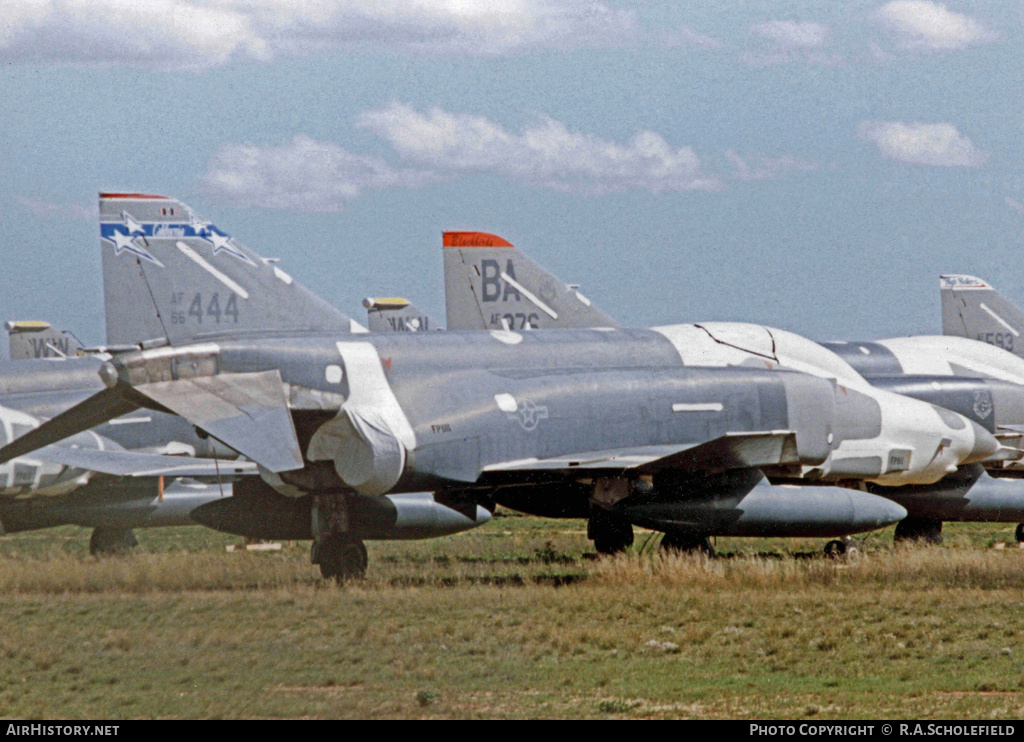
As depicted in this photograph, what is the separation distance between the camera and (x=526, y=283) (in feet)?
82.1

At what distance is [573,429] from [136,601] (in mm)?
6155

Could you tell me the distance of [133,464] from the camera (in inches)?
802

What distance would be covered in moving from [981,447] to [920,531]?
8.58 ft

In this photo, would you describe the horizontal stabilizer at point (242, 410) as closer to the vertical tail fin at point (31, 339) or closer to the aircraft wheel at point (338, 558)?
the aircraft wheel at point (338, 558)

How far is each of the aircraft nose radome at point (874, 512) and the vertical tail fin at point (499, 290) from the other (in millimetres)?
7634

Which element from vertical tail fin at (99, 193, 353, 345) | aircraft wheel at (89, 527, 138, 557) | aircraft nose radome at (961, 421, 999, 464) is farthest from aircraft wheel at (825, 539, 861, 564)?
aircraft wheel at (89, 527, 138, 557)

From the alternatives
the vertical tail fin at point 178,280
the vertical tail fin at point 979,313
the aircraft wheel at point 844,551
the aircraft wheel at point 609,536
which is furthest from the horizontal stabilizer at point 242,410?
the vertical tail fin at point 979,313

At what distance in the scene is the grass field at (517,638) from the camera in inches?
375

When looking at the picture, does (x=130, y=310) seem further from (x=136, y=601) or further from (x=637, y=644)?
(x=637, y=644)

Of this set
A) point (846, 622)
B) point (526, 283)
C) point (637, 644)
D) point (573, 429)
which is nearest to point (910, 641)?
point (846, 622)

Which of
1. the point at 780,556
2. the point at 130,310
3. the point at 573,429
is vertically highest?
the point at 130,310

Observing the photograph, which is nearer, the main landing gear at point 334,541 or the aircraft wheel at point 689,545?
the main landing gear at point 334,541

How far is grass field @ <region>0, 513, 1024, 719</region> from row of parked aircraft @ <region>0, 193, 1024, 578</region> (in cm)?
92

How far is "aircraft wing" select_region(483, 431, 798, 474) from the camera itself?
17.3m
